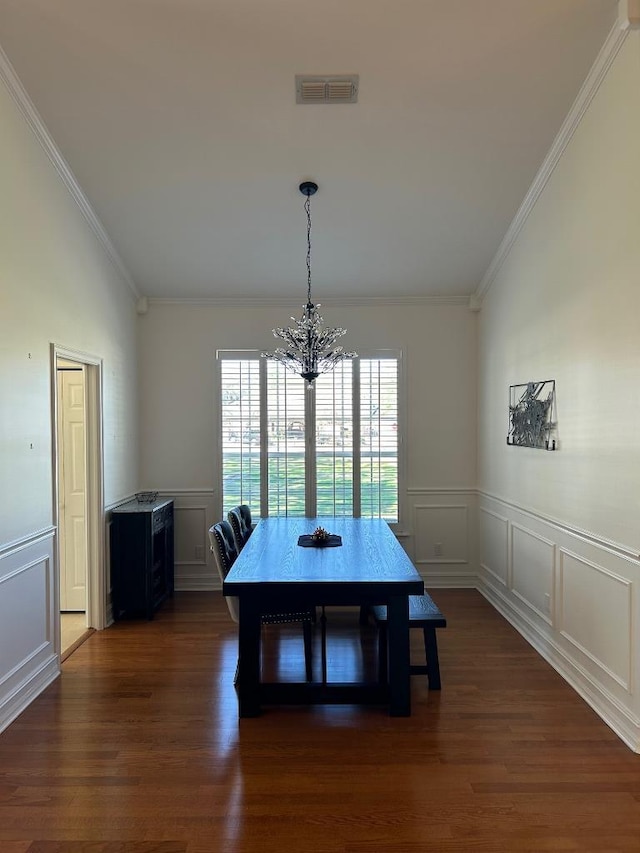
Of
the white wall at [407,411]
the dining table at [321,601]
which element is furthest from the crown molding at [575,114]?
the dining table at [321,601]

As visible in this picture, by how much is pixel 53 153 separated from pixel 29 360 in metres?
1.39

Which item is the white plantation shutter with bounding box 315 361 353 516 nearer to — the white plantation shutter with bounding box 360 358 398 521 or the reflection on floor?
the white plantation shutter with bounding box 360 358 398 521

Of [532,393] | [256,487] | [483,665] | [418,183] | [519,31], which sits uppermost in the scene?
[519,31]

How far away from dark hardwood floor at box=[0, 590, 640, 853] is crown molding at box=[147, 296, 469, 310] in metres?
3.28

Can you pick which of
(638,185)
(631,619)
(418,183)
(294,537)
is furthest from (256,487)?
(638,185)

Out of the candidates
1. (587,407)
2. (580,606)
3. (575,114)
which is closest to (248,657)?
(580,606)

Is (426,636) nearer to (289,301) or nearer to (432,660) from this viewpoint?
(432,660)

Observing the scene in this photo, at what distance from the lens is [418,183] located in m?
3.91

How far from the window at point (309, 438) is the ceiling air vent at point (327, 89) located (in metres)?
2.54

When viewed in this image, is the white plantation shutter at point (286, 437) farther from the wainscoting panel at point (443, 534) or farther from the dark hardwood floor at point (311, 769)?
the dark hardwood floor at point (311, 769)

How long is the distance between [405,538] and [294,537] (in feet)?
5.98

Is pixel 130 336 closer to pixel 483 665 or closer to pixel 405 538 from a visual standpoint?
pixel 405 538

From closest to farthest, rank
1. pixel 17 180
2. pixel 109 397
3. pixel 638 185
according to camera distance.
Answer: pixel 638 185, pixel 17 180, pixel 109 397

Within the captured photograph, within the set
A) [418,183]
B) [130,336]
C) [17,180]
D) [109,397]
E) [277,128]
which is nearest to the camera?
[17,180]
